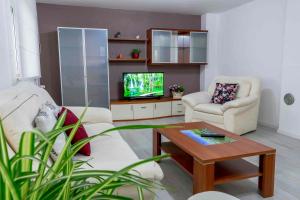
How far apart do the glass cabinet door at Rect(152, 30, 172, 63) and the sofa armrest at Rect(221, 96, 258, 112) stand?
6.53 ft

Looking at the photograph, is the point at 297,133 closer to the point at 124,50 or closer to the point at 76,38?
the point at 124,50

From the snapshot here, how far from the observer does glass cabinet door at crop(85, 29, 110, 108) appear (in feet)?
14.6

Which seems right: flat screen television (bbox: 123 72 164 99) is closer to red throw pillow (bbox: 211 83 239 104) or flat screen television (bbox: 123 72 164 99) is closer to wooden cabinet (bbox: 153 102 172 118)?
wooden cabinet (bbox: 153 102 172 118)

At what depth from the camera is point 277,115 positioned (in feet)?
13.1

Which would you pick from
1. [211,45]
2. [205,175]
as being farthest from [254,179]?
[211,45]

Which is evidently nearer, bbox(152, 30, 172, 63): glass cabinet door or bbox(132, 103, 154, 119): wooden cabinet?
bbox(132, 103, 154, 119): wooden cabinet

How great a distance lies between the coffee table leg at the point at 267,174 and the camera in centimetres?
191

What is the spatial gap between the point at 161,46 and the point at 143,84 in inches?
35.7

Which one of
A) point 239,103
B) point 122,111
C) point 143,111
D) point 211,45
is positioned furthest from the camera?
point 211,45

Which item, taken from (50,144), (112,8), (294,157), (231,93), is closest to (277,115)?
(231,93)

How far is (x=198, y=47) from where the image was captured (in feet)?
17.3

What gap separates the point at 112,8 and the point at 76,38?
1049 millimetres

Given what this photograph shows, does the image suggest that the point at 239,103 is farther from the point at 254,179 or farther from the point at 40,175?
the point at 40,175

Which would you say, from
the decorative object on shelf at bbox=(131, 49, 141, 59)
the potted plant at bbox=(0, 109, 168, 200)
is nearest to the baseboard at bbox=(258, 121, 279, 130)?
the decorative object on shelf at bbox=(131, 49, 141, 59)
